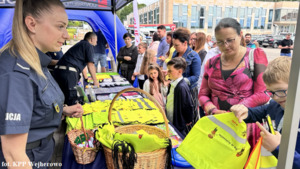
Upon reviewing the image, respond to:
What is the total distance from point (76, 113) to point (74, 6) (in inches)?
152

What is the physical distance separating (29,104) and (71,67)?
2.45 meters

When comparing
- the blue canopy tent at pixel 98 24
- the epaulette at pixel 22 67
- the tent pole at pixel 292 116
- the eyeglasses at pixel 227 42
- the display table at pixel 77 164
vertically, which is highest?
the blue canopy tent at pixel 98 24

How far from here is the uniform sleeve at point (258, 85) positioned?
1443mm

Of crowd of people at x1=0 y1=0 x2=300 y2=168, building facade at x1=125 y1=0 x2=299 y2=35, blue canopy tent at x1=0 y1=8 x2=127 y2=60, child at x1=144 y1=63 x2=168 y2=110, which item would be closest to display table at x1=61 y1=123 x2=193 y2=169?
crowd of people at x1=0 y1=0 x2=300 y2=168

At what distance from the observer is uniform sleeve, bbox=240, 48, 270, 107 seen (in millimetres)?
1443

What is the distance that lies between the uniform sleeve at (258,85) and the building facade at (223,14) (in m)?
38.4

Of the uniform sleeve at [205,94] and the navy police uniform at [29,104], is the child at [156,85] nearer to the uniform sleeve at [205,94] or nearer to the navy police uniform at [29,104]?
the uniform sleeve at [205,94]

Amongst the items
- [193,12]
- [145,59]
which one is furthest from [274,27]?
[145,59]

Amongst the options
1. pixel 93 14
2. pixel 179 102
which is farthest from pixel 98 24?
pixel 179 102

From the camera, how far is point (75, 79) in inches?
124

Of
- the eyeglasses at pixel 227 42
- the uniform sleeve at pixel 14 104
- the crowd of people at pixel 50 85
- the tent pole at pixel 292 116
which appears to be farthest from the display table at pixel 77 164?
the eyeglasses at pixel 227 42

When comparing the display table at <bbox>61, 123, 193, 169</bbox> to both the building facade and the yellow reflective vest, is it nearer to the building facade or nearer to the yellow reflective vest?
the yellow reflective vest

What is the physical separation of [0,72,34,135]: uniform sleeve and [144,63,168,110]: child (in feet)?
6.79

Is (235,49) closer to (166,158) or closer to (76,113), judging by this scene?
(166,158)
